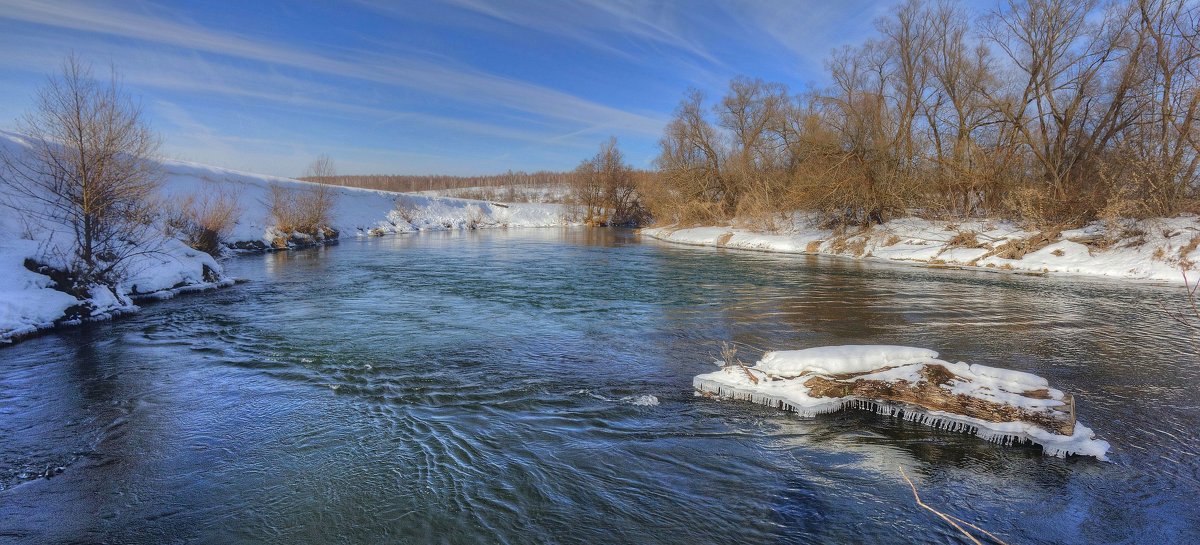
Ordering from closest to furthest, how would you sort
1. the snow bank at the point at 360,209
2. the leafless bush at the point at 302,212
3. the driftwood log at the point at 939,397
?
the driftwood log at the point at 939,397 → the leafless bush at the point at 302,212 → the snow bank at the point at 360,209

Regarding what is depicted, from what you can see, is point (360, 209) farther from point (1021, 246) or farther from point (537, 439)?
point (537, 439)

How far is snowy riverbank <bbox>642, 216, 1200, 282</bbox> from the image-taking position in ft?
57.9

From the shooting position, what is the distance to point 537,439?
18.5ft

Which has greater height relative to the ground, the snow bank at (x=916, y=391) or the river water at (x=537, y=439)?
the snow bank at (x=916, y=391)

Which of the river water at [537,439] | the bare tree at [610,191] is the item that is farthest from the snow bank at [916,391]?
the bare tree at [610,191]

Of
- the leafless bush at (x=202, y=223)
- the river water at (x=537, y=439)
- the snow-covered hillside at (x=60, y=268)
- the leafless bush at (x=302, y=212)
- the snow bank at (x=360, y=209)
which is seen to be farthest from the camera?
the snow bank at (x=360, y=209)

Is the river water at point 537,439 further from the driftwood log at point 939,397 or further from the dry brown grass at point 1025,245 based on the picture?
the dry brown grass at point 1025,245

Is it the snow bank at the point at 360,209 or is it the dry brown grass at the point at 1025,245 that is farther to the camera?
the snow bank at the point at 360,209

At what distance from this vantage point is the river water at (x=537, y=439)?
420 cm

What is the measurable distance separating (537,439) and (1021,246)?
909 inches

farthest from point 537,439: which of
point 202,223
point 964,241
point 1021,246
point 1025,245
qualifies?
point 964,241

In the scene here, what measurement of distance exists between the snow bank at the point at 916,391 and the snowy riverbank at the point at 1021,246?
13588 mm

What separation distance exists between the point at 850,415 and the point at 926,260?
66.6ft

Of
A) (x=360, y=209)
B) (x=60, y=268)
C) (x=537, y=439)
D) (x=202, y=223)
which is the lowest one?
(x=537, y=439)
